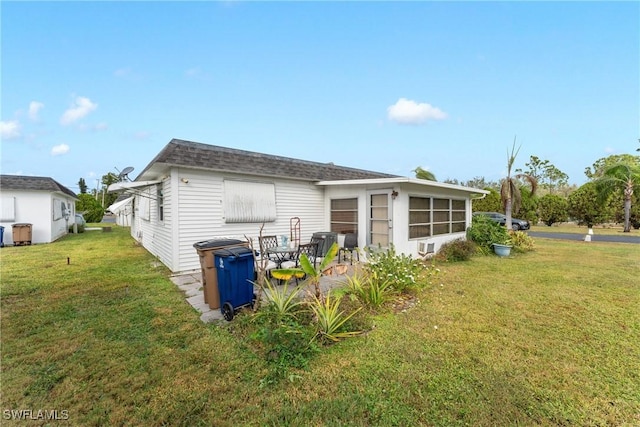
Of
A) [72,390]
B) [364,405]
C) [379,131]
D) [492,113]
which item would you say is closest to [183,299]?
[72,390]

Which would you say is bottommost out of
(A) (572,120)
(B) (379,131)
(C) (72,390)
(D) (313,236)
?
(C) (72,390)

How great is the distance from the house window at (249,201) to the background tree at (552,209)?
93.4 ft

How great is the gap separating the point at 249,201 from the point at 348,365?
6.58 meters

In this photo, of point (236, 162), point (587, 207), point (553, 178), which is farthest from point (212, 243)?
point (553, 178)

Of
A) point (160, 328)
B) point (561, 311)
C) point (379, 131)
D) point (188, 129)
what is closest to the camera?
point (160, 328)

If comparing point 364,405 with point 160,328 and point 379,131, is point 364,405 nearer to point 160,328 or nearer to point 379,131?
point 160,328

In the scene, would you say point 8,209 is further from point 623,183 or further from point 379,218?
point 623,183

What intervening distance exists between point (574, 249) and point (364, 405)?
48.6ft

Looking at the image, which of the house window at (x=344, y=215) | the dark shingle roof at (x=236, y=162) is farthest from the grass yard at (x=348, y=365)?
the house window at (x=344, y=215)

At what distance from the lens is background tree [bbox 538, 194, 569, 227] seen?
25156 mm

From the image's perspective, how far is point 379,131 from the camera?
63.7 feet

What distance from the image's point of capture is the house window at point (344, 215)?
10219 mm

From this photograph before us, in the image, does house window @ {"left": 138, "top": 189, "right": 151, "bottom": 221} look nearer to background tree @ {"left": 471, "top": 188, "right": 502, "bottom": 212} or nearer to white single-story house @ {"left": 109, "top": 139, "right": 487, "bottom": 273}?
white single-story house @ {"left": 109, "top": 139, "right": 487, "bottom": 273}

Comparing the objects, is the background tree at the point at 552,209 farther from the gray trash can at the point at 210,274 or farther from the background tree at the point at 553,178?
the gray trash can at the point at 210,274
